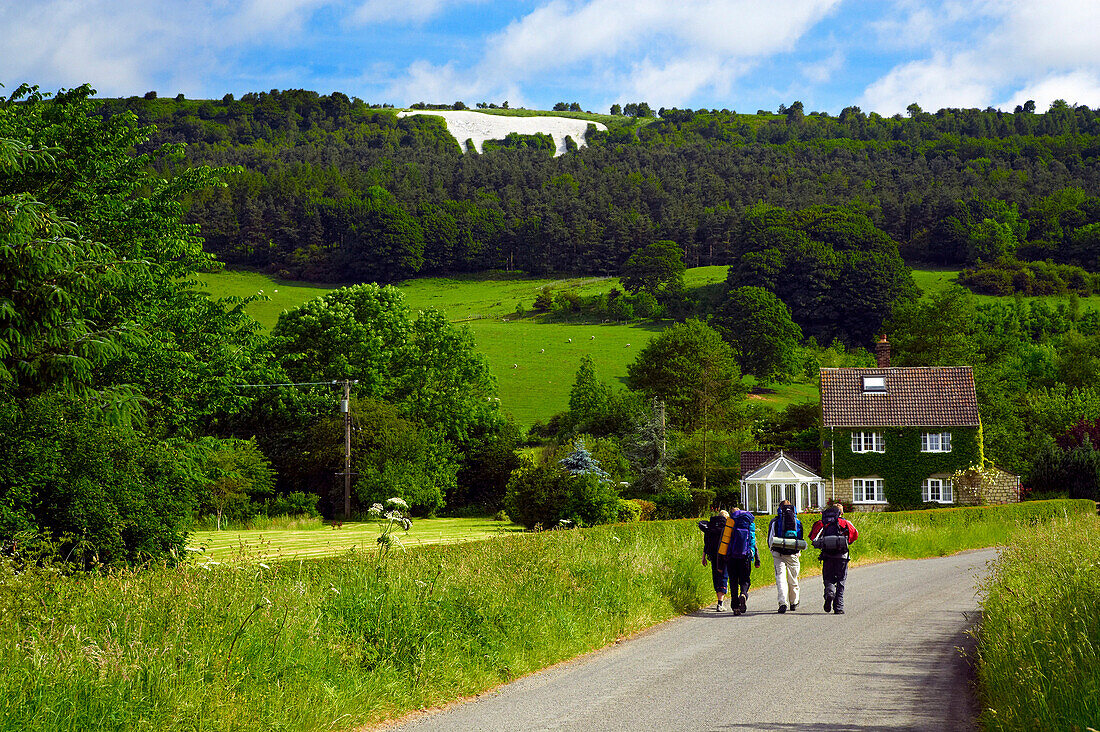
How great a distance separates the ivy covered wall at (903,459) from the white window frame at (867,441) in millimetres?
198

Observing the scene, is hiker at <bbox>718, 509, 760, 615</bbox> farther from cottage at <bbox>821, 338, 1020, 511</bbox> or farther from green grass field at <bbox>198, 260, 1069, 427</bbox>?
Result: green grass field at <bbox>198, 260, 1069, 427</bbox>

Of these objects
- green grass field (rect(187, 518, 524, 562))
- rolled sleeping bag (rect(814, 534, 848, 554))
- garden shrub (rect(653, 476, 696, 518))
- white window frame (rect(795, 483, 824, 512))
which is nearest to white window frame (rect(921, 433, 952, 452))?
white window frame (rect(795, 483, 824, 512))

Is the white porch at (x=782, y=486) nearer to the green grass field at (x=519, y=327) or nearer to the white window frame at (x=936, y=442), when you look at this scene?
the white window frame at (x=936, y=442)

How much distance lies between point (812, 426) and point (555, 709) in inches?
2488

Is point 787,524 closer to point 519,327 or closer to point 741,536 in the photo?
point 741,536

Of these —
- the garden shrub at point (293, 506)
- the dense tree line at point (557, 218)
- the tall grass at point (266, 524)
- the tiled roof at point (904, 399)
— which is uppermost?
the dense tree line at point (557, 218)

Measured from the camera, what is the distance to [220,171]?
3288 cm

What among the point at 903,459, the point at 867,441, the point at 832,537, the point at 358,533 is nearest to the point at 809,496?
the point at 867,441

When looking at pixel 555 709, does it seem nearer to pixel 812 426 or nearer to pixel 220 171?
pixel 220 171

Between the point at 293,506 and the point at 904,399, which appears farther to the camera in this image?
the point at 904,399

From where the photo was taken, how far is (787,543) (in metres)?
14.6

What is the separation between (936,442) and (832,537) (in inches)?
1615

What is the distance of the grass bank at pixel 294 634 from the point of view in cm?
638

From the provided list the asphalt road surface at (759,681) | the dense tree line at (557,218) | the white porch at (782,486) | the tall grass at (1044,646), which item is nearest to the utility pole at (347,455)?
the white porch at (782,486)
